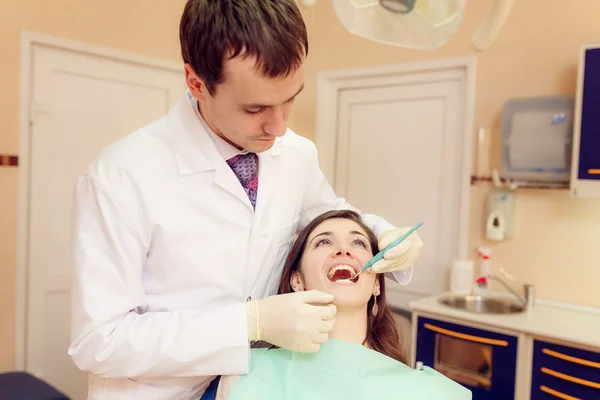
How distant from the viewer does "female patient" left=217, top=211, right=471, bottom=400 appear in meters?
1.36

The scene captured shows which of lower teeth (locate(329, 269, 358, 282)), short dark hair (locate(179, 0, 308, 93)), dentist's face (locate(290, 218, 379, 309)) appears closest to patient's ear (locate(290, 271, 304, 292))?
dentist's face (locate(290, 218, 379, 309))

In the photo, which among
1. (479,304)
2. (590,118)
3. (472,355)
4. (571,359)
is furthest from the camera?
(479,304)

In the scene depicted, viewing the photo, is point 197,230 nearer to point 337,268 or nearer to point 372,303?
point 337,268

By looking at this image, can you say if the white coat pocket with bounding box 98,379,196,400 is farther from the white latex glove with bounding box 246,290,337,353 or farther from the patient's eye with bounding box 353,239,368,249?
the patient's eye with bounding box 353,239,368,249

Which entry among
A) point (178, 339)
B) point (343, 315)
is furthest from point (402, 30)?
point (178, 339)

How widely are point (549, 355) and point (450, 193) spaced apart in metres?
1.15

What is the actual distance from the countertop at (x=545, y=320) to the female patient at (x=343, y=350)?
3.34 ft

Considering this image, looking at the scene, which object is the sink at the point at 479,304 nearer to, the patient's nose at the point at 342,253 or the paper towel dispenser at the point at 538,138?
the paper towel dispenser at the point at 538,138

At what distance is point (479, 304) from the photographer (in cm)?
297

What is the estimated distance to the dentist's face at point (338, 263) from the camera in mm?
1505

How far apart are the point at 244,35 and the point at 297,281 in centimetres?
80

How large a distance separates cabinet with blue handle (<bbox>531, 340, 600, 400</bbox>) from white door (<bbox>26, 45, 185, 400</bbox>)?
2395mm

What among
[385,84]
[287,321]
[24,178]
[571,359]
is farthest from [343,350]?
[385,84]

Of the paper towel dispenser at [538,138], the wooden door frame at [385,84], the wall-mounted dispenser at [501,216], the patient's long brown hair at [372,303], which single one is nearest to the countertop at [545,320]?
the wall-mounted dispenser at [501,216]
